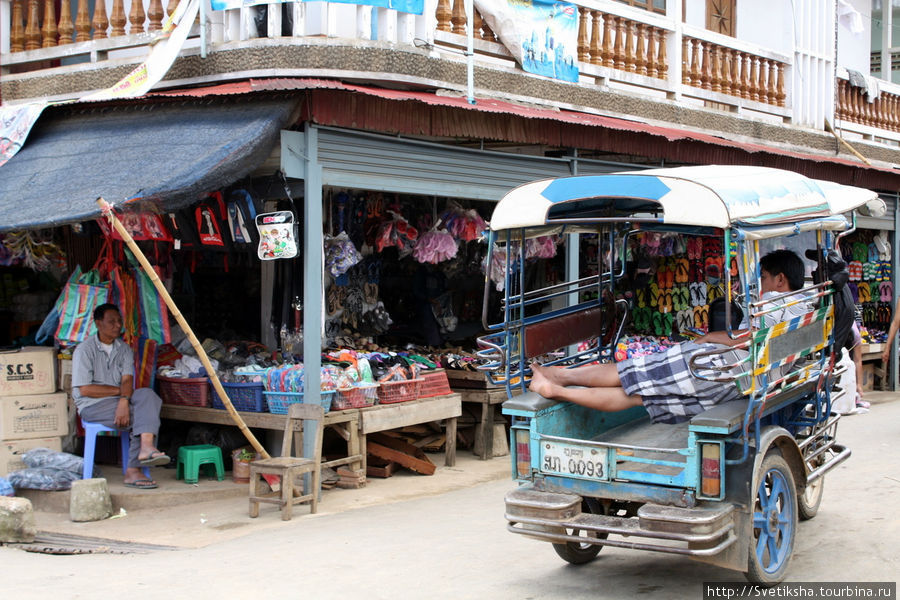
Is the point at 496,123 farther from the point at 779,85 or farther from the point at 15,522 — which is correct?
the point at 779,85

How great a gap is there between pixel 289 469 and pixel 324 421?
72 centimetres

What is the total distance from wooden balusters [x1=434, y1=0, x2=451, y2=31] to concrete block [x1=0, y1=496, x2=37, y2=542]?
5247 millimetres

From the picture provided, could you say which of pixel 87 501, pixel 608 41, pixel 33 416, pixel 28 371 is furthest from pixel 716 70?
pixel 87 501

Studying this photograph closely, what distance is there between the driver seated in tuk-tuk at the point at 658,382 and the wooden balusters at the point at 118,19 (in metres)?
5.67

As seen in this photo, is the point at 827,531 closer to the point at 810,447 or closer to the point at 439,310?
the point at 810,447

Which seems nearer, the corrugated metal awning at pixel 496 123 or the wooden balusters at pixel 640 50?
the corrugated metal awning at pixel 496 123

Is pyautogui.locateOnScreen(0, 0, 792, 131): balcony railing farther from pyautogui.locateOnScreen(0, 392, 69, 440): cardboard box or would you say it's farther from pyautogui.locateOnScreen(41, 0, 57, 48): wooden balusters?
pyautogui.locateOnScreen(0, 392, 69, 440): cardboard box

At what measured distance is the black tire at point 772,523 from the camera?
4852mm

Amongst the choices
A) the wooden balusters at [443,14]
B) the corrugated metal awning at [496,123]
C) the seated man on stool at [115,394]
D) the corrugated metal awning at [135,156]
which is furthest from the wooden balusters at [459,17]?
the seated man on stool at [115,394]

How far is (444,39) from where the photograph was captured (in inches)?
340

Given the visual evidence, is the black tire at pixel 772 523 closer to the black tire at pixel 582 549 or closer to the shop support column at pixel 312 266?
the black tire at pixel 582 549

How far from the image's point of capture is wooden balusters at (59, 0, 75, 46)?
9.19 meters

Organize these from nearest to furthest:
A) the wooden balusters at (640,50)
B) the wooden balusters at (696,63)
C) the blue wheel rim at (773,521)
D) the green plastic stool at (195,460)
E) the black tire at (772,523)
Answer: the black tire at (772,523), the blue wheel rim at (773,521), the green plastic stool at (195,460), the wooden balusters at (640,50), the wooden balusters at (696,63)

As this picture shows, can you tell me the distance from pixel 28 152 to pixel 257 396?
2908 mm
